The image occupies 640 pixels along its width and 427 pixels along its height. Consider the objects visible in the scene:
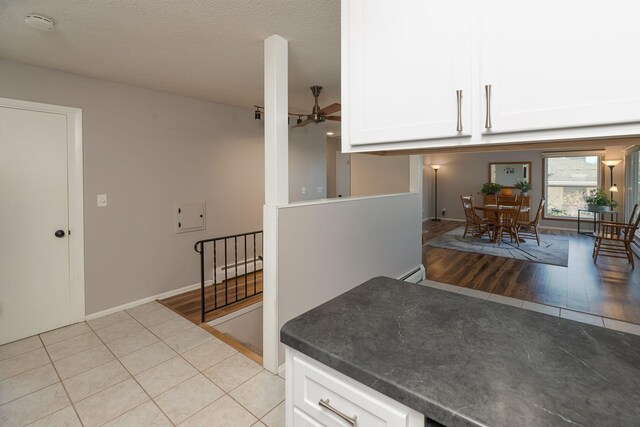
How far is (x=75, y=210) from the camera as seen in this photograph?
3.00 meters

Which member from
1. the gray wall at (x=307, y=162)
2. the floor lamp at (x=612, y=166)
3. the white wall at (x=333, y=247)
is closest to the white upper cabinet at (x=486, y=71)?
the white wall at (x=333, y=247)

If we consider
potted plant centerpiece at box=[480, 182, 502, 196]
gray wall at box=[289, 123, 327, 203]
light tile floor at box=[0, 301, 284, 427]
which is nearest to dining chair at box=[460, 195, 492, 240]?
potted plant centerpiece at box=[480, 182, 502, 196]

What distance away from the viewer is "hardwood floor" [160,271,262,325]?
10.8ft

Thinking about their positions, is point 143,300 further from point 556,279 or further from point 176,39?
point 556,279

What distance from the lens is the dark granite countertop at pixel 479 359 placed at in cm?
63

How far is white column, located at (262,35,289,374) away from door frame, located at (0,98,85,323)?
6.88ft

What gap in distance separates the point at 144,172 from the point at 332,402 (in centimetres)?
345

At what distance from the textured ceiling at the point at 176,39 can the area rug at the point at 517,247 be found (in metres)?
4.43

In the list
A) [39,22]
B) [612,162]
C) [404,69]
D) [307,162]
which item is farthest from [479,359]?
[612,162]

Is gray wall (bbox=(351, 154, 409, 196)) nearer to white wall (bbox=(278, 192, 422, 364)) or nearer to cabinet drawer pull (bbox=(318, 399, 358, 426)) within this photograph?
white wall (bbox=(278, 192, 422, 364))

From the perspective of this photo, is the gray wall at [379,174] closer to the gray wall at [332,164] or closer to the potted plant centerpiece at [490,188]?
the gray wall at [332,164]

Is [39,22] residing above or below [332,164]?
above

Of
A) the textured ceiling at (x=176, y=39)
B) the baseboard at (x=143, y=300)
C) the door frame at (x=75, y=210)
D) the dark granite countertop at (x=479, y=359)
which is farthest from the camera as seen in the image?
the baseboard at (x=143, y=300)

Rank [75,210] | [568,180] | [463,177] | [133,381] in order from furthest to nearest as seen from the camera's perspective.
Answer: [463,177] < [568,180] < [75,210] < [133,381]
